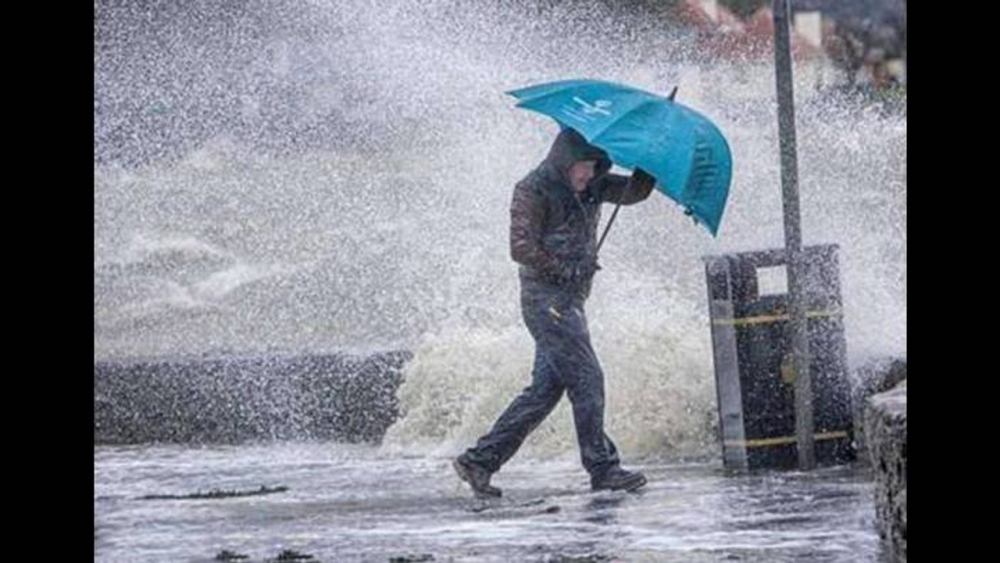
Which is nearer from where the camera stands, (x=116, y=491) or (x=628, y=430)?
(x=116, y=491)

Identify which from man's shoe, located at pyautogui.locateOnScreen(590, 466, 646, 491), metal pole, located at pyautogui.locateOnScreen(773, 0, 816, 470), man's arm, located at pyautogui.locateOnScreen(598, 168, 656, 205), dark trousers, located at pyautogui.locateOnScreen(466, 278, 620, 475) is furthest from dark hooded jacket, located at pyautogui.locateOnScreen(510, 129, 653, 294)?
man's shoe, located at pyautogui.locateOnScreen(590, 466, 646, 491)

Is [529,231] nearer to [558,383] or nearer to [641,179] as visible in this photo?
[641,179]

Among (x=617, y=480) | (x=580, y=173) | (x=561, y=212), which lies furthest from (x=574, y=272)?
(x=617, y=480)

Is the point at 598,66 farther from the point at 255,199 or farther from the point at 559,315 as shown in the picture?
the point at 559,315

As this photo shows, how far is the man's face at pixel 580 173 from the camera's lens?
468 inches

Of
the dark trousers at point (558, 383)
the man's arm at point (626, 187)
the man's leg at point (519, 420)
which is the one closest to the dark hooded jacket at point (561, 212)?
the man's arm at point (626, 187)

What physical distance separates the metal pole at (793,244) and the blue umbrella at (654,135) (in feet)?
1.26

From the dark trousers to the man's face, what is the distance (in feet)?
Answer: 1.58

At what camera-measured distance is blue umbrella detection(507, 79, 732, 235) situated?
11477 millimetres

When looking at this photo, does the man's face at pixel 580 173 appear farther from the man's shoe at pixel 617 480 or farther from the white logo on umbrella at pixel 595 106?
the man's shoe at pixel 617 480
